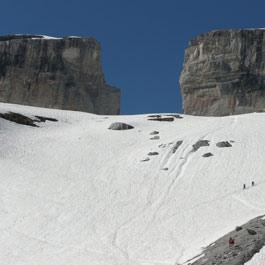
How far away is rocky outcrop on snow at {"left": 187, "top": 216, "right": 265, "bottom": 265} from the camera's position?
65.2ft

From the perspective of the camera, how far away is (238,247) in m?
20.8

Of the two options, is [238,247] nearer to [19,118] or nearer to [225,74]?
[19,118]

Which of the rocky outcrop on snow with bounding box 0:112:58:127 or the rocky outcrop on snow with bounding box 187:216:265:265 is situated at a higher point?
the rocky outcrop on snow with bounding box 187:216:265:265

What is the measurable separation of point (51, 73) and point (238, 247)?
94836 mm

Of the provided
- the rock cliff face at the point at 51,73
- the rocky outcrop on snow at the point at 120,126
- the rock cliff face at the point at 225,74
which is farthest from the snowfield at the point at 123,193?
the rock cliff face at the point at 51,73

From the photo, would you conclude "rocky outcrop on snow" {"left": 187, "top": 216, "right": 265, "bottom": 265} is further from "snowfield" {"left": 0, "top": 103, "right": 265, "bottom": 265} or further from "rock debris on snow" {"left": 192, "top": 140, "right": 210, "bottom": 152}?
"rock debris on snow" {"left": 192, "top": 140, "right": 210, "bottom": 152}


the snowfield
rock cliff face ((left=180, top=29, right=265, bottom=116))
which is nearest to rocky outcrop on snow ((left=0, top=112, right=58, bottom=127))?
the snowfield

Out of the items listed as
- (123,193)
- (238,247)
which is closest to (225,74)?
(123,193)

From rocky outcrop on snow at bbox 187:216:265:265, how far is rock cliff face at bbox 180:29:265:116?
241 ft

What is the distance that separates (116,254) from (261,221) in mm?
5596

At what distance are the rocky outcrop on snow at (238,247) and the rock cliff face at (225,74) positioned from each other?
73.6 metres

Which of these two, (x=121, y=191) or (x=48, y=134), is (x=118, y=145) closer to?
(x=48, y=134)

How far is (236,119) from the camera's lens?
5606cm

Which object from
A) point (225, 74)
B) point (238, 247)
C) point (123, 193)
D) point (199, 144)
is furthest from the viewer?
point (225, 74)
